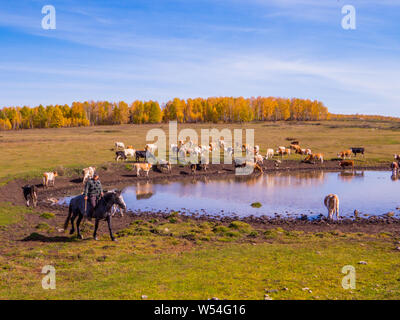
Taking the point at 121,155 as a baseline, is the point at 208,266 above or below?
below

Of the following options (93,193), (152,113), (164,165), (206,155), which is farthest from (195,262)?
(152,113)

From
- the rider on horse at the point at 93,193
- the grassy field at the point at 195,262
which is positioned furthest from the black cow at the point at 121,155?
the rider on horse at the point at 93,193

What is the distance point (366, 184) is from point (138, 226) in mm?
26537

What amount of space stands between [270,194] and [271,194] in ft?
0.31

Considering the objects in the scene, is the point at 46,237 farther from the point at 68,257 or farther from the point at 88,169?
the point at 88,169

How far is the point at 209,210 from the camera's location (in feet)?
86.0

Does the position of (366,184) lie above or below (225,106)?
below

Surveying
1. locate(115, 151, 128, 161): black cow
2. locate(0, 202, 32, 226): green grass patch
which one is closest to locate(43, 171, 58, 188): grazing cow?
locate(0, 202, 32, 226): green grass patch

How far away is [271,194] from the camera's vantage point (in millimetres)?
31719

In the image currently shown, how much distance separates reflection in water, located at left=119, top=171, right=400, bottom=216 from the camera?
26406mm

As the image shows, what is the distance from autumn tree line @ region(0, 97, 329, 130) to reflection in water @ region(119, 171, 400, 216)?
107 meters

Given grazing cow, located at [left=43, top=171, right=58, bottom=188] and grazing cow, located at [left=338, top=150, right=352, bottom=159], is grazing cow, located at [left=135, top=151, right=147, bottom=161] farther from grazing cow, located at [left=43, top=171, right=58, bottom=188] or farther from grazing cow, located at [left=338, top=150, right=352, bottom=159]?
grazing cow, located at [left=338, top=150, right=352, bottom=159]

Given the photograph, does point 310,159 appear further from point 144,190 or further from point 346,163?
point 144,190
